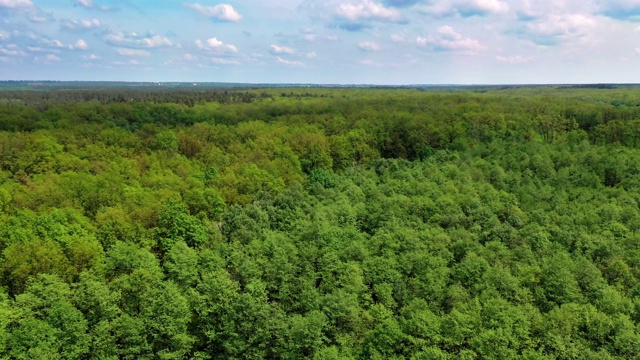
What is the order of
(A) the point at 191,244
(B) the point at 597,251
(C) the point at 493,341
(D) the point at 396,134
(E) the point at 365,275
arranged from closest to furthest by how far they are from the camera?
(C) the point at 493,341 < (E) the point at 365,275 < (B) the point at 597,251 < (A) the point at 191,244 < (D) the point at 396,134

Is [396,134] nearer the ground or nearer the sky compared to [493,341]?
nearer the sky

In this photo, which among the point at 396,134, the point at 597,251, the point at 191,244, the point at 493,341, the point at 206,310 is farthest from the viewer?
the point at 396,134

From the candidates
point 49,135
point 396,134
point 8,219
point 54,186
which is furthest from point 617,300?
point 49,135

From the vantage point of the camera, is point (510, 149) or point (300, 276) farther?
point (510, 149)

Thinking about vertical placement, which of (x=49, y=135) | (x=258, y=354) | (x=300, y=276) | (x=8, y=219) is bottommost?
(x=258, y=354)

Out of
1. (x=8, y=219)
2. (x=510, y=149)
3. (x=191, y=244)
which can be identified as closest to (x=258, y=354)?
(x=191, y=244)

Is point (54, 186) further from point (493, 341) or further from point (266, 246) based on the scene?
point (493, 341)
